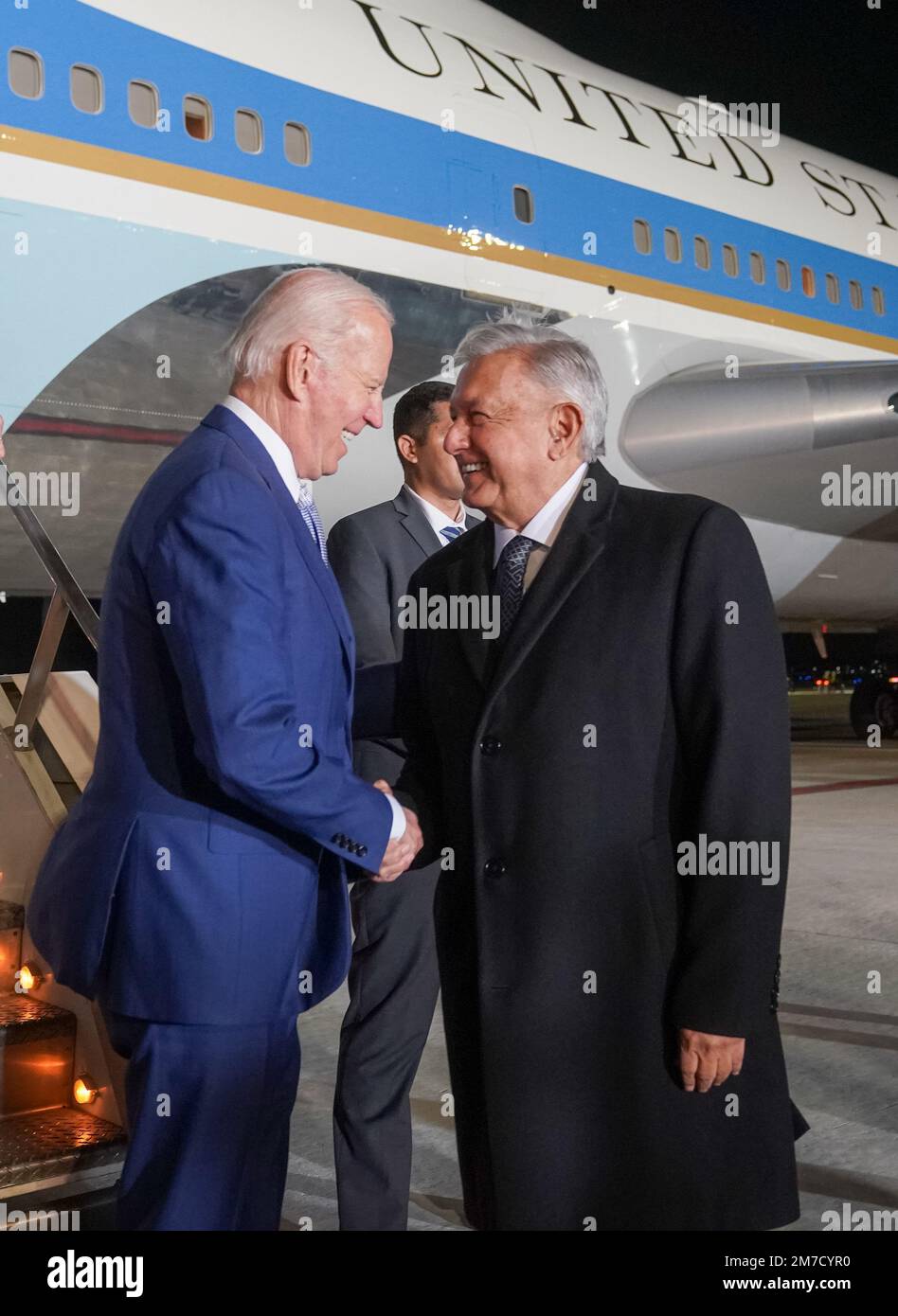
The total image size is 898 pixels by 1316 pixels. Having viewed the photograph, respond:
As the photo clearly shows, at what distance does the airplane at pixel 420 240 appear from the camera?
4.66m

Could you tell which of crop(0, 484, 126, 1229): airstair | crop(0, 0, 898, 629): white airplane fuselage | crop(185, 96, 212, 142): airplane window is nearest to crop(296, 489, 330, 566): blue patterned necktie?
crop(0, 484, 126, 1229): airstair

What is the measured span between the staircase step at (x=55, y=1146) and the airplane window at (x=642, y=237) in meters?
5.58

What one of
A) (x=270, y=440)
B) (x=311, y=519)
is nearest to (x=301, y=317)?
(x=270, y=440)

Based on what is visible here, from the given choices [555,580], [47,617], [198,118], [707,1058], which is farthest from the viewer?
[198,118]

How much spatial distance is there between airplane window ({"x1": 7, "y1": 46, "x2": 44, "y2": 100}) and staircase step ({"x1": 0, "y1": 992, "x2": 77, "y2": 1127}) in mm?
3291

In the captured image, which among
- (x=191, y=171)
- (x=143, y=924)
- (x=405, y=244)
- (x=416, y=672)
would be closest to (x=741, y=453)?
(x=405, y=244)

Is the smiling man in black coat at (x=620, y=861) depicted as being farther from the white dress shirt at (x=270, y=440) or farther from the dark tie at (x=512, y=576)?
the white dress shirt at (x=270, y=440)

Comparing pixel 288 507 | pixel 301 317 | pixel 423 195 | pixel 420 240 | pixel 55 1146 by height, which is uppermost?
pixel 423 195

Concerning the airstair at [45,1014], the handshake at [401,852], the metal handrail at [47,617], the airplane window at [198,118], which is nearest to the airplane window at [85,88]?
the airplane window at [198,118]

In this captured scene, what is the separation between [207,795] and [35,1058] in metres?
0.96

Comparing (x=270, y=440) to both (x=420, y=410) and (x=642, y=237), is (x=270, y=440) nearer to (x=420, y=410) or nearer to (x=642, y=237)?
(x=420, y=410)

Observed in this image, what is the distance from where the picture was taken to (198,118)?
5004 mm
